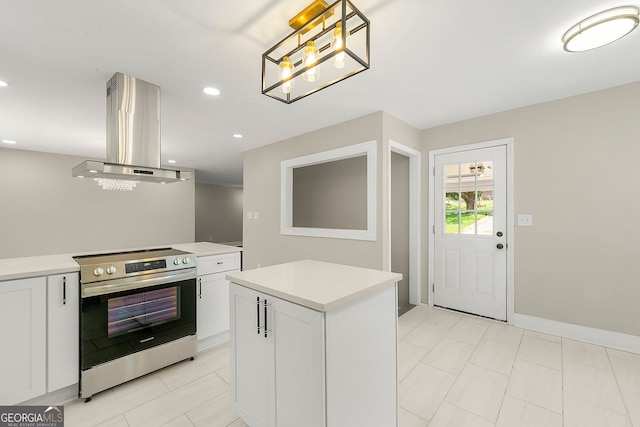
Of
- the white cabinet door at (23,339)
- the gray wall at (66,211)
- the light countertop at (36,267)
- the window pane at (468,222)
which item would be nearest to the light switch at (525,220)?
the window pane at (468,222)

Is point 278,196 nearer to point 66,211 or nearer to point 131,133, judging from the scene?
point 131,133

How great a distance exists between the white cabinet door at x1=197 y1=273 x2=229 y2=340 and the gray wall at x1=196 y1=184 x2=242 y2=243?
7339 mm

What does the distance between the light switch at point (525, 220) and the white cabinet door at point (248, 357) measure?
2.95 meters

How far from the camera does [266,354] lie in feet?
4.46

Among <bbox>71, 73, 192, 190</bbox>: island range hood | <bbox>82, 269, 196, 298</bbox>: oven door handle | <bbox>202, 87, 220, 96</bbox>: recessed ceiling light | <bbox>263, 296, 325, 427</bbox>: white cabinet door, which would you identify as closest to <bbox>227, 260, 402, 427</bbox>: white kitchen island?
<bbox>263, 296, 325, 427</bbox>: white cabinet door

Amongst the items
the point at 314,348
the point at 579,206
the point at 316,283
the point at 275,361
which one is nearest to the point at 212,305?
the point at 275,361

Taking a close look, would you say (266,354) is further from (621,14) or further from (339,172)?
(339,172)

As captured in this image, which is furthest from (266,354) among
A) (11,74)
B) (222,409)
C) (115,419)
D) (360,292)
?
(11,74)

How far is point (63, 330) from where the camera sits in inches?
71.1

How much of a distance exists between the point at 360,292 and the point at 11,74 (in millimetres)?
3192

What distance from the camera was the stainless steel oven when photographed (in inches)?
73.1

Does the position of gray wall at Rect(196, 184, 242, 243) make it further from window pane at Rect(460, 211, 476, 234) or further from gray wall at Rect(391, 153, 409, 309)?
window pane at Rect(460, 211, 476, 234)

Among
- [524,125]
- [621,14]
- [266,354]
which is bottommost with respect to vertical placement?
[266,354]

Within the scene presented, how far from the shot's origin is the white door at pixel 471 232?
312cm
